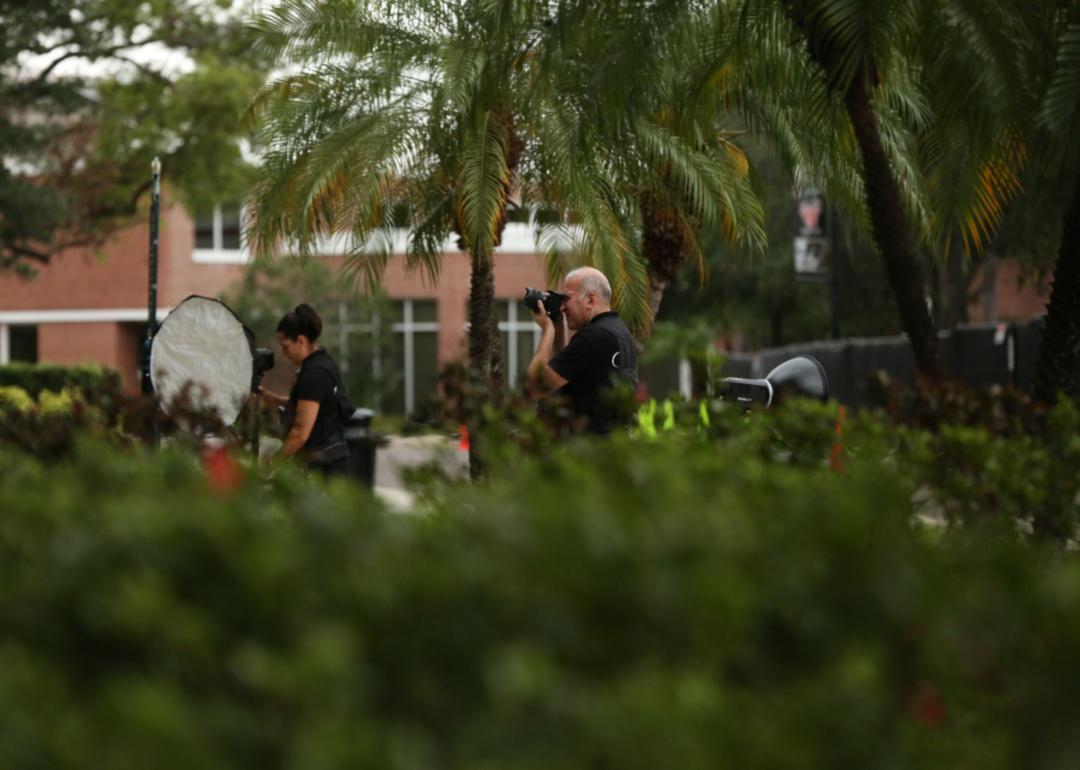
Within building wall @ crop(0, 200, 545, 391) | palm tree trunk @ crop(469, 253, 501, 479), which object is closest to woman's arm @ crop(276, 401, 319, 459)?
palm tree trunk @ crop(469, 253, 501, 479)

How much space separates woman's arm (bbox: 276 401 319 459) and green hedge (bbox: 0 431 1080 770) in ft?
19.8

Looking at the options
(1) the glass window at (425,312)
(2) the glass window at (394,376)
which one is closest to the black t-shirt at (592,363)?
(2) the glass window at (394,376)

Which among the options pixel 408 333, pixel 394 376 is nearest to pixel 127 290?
pixel 408 333

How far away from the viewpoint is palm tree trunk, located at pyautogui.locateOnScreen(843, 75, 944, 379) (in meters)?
9.98

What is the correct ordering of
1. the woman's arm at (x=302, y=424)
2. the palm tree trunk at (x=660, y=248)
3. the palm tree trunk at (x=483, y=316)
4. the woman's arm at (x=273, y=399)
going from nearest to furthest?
1. the woman's arm at (x=302, y=424)
2. the woman's arm at (x=273, y=399)
3. the palm tree trunk at (x=483, y=316)
4. the palm tree trunk at (x=660, y=248)

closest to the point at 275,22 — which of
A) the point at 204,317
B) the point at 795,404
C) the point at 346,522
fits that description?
the point at 204,317

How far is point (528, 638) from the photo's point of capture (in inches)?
96.1

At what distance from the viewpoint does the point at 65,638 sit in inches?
105

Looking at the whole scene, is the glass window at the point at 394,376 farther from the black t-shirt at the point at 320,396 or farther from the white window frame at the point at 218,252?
the black t-shirt at the point at 320,396

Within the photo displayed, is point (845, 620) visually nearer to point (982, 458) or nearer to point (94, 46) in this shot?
point (982, 458)

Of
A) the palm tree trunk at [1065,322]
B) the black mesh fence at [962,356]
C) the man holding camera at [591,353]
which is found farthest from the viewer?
the black mesh fence at [962,356]

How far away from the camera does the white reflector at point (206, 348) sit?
33.3 feet

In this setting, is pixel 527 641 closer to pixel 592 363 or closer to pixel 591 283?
pixel 592 363

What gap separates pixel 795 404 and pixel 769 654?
269 centimetres
